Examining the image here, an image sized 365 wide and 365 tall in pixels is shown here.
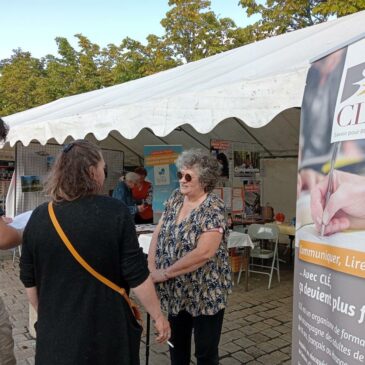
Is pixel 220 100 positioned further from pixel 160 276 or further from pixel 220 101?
pixel 160 276

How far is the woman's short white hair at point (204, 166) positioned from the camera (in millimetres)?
2271

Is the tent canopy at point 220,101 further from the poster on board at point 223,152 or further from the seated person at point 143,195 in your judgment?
the seated person at point 143,195

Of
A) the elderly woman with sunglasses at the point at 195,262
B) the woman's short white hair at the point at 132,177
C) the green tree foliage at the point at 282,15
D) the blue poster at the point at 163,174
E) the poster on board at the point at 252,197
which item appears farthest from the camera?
the green tree foliage at the point at 282,15

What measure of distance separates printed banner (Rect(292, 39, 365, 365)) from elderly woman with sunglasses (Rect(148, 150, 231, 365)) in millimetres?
556

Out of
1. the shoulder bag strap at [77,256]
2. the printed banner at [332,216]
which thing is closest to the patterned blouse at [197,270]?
the printed banner at [332,216]

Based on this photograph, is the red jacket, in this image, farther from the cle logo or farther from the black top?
the cle logo

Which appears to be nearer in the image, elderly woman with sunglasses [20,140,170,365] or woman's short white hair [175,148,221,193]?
elderly woman with sunglasses [20,140,170,365]

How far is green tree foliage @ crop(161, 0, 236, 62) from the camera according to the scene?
1387 centimetres

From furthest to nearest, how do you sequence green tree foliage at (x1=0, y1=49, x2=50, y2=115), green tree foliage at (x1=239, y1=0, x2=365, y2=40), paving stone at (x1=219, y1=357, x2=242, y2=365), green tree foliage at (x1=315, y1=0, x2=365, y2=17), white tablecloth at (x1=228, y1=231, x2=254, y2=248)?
green tree foliage at (x1=0, y1=49, x2=50, y2=115), green tree foliage at (x1=239, y1=0, x2=365, y2=40), green tree foliage at (x1=315, y1=0, x2=365, y2=17), white tablecloth at (x1=228, y1=231, x2=254, y2=248), paving stone at (x1=219, y1=357, x2=242, y2=365)

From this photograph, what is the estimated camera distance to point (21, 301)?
480cm

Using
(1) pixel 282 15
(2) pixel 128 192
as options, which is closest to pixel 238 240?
(2) pixel 128 192

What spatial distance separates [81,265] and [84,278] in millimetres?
53

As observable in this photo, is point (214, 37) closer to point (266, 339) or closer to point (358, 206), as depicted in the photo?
point (266, 339)

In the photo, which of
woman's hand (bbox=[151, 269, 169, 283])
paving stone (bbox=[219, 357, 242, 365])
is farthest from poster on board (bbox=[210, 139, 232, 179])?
woman's hand (bbox=[151, 269, 169, 283])
